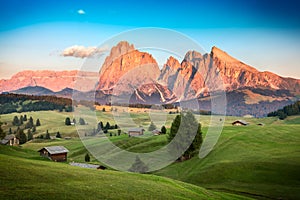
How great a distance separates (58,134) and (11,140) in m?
44.9

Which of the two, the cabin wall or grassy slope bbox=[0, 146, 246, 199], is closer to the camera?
grassy slope bbox=[0, 146, 246, 199]

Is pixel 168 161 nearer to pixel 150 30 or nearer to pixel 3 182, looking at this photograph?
pixel 150 30

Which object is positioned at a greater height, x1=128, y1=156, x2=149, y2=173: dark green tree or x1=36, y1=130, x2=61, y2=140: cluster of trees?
x1=128, y1=156, x2=149, y2=173: dark green tree

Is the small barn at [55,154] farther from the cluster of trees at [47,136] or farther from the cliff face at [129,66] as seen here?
the cluster of trees at [47,136]

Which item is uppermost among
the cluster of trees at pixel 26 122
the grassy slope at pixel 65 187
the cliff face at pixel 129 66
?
the cliff face at pixel 129 66

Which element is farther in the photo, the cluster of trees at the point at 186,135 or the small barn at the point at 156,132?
the small barn at the point at 156,132

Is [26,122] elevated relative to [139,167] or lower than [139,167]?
elevated

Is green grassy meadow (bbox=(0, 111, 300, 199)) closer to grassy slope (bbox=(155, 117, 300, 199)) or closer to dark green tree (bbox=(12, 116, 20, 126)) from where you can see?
grassy slope (bbox=(155, 117, 300, 199))

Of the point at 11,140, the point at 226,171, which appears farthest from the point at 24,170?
the point at 11,140

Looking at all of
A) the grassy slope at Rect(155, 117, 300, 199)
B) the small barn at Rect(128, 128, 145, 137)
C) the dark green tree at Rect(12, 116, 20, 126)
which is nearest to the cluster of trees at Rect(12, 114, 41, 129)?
the dark green tree at Rect(12, 116, 20, 126)

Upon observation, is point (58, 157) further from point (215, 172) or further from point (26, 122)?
point (26, 122)

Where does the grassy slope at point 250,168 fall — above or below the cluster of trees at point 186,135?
below

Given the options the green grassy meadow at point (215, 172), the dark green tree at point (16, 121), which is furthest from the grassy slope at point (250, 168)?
the dark green tree at point (16, 121)

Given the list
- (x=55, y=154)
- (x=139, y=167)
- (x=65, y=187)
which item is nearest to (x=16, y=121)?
(x=55, y=154)
